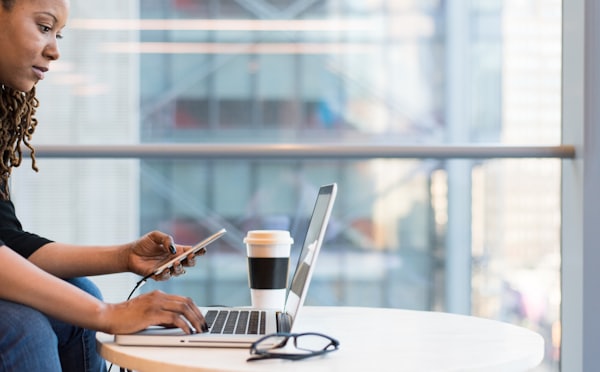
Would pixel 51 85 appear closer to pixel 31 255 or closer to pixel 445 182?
pixel 445 182

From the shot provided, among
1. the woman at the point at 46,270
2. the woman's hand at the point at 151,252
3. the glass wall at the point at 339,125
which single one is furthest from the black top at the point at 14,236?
the glass wall at the point at 339,125

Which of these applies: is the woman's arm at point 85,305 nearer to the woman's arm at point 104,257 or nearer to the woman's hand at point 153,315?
the woman's hand at point 153,315

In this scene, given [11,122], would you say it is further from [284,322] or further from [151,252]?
[284,322]

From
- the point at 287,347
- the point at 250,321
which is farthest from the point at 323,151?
the point at 287,347

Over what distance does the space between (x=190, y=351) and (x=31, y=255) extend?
1.17ft

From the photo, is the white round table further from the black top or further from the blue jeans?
the black top

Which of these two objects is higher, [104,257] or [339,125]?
[339,125]

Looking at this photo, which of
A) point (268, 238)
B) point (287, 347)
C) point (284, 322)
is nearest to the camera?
point (287, 347)

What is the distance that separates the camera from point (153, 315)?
0.72 metres

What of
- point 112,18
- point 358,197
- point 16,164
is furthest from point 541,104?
point 16,164

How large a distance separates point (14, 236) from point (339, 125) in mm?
3058

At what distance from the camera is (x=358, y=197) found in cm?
383

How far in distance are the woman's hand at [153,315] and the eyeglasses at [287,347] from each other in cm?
8

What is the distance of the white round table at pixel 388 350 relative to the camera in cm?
64
